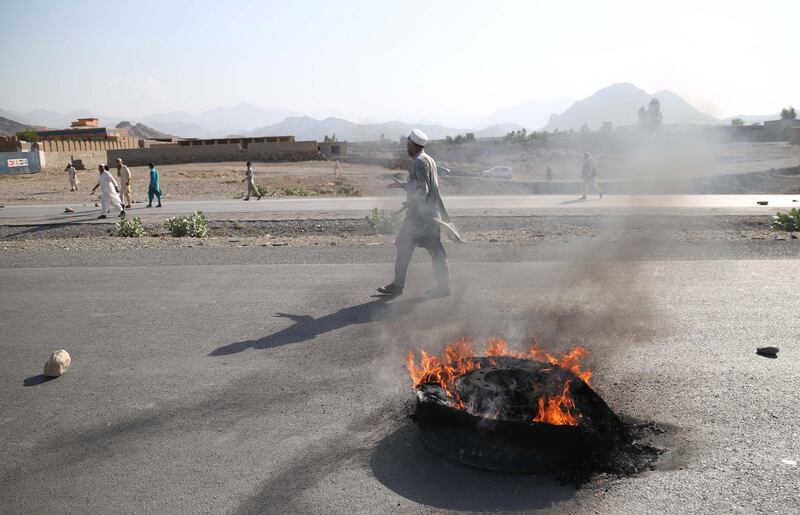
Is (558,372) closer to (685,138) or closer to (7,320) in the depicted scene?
(7,320)

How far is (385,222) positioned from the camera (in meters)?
13.7

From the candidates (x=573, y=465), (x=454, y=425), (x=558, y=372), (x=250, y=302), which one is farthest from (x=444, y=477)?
(x=250, y=302)

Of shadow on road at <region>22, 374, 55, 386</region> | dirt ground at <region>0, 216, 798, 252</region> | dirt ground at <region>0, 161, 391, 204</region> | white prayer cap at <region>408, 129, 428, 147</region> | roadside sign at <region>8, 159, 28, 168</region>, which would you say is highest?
roadside sign at <region>8, 159, 28, 168</region>

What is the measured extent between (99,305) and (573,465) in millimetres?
6267

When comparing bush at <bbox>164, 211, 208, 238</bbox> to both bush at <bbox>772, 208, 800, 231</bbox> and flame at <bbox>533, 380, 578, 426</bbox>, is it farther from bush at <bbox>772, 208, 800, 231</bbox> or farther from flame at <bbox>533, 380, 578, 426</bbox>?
bush at <bbox>772, 208, 800, 231</bbox>

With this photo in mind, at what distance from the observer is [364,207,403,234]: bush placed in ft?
44.3

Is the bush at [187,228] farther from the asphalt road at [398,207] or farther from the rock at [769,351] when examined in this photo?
the rock at [769,351]

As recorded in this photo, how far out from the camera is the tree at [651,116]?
28.0 feet

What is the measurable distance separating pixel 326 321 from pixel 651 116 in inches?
232

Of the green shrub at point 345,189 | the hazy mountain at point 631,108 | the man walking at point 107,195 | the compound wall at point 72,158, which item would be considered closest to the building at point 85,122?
the compound wall at point 72,158

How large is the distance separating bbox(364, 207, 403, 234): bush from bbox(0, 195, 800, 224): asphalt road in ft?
3.78

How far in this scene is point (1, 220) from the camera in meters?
17.6

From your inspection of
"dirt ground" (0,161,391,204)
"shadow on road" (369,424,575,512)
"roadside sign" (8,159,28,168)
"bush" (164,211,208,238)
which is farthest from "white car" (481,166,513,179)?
"shadow on road" (369,424,575,512)

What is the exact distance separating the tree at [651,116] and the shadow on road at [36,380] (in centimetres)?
785
